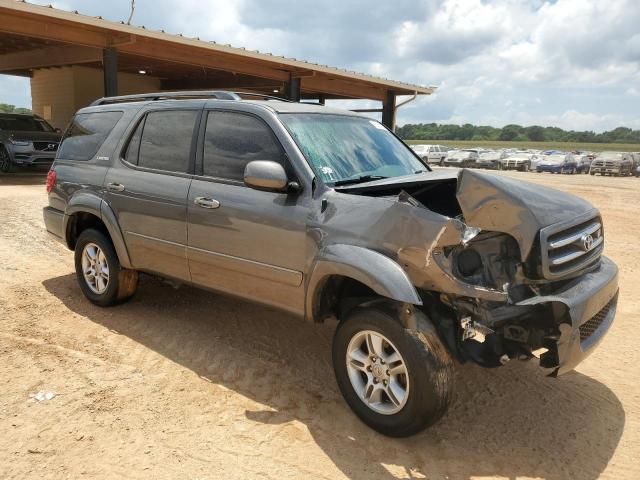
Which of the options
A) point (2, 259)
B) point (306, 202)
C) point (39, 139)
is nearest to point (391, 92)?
point (39, 139)

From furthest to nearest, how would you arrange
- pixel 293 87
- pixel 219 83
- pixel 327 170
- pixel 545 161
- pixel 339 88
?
pixel 545 161 → pixel 339 88 → pixel 219 83 → pixel 293 87 → pixel 327 170

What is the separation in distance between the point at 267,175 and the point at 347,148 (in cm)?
85

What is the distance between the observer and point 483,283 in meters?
3.06

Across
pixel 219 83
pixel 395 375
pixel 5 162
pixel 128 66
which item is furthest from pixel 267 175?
pixel 219 83

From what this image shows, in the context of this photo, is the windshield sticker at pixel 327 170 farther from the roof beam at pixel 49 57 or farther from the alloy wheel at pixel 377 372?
the roof beam at pixel 49 57

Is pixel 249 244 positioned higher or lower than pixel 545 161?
higher

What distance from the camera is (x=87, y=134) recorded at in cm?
531

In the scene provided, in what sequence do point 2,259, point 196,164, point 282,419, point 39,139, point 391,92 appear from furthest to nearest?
point 391,92 → point 39,139 → point 2,259 → point 196,164 → point 282,419

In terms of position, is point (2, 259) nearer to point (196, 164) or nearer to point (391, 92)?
point (196, 164)

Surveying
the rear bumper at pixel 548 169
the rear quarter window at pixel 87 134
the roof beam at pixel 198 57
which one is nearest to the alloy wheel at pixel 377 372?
the rear quarter window at pixel 87 134

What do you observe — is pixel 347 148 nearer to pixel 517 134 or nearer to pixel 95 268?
pixel 95 268

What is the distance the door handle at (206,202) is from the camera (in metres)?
3.96

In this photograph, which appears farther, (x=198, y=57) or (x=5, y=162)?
(x=198, y=57)

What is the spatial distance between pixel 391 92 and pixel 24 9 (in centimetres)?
1535
